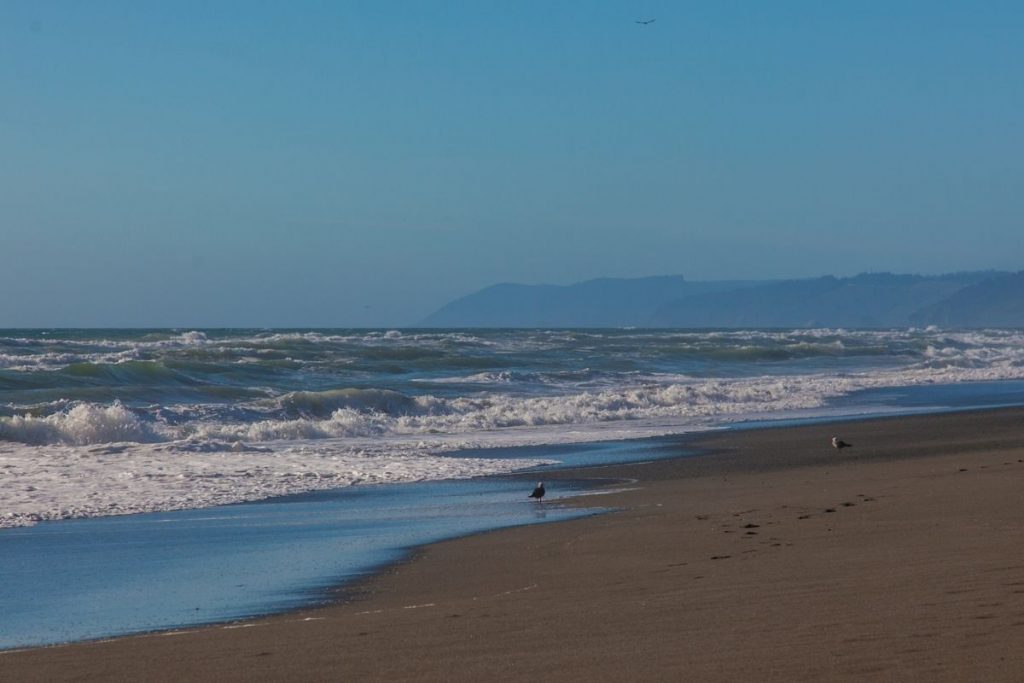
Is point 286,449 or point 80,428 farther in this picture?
point 80,428

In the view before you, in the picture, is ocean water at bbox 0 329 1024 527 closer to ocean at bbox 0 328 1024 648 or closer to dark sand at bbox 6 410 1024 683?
ocean at bbox 0 328 1024 648

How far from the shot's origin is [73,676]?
5035 mm

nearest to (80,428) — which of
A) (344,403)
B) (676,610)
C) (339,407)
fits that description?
(339,407)

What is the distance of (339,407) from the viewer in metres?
22.3

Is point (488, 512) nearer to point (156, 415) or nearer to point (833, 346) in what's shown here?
point (156, 415)

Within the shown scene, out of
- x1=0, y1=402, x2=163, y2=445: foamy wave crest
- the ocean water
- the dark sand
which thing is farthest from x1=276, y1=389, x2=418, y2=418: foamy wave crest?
the dark sand

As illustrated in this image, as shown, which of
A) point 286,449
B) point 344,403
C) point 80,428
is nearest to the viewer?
point 286,449

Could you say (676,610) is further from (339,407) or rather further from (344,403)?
(344,403)

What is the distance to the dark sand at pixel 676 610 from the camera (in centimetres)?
460

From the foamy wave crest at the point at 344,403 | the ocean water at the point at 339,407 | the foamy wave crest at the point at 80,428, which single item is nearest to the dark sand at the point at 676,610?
the ocean water at the point at 339,407

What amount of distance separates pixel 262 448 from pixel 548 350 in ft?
104

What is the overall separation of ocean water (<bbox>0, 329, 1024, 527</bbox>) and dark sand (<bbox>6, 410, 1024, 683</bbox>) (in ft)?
14.7

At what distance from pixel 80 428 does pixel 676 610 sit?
13657 millimetres

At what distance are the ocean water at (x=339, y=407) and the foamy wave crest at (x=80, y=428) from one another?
0.03 m
